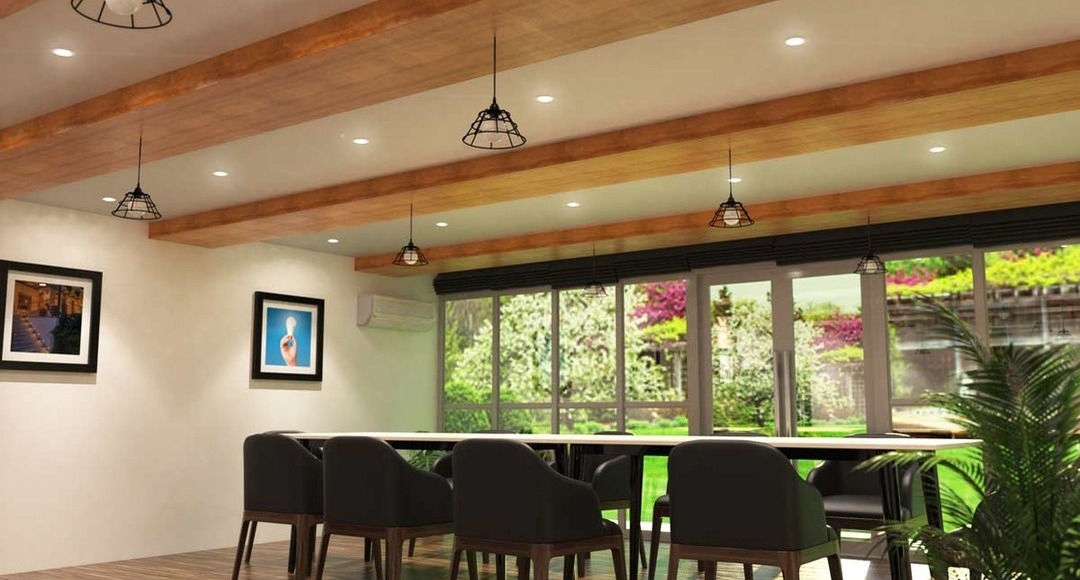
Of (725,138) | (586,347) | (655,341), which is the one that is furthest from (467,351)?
(725,138)

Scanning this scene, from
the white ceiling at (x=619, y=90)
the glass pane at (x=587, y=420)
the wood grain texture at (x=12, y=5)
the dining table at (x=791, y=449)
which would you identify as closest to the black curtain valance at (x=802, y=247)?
the white ceiling at (x=619, y=90)

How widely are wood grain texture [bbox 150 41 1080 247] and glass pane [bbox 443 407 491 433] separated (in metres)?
3.28

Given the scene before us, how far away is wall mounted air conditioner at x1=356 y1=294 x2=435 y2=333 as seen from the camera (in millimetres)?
9266

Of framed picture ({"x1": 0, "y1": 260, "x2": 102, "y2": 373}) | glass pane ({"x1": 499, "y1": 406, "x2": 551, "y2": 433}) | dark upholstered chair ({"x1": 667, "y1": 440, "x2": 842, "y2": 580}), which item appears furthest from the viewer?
glass pane ({"x1": 499, "y1": 406, "x2": 551, "y2": 433})

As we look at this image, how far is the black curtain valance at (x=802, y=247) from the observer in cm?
687

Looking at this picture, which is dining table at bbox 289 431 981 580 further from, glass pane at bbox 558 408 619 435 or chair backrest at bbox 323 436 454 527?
glass pane at bbox 558 408 619 435

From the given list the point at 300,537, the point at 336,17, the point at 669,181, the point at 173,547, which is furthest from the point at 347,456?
the point at 173,547

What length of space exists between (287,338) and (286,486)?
126 inches

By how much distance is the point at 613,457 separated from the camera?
6.53 m

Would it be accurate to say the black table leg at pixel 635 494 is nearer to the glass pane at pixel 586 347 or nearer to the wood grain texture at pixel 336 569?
the wood grain texture at pixel 336 569

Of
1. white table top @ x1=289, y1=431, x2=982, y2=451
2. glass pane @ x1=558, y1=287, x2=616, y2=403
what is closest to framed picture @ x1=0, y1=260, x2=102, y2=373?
white table top @ x1=289, y1=431, x2=982, y2=451

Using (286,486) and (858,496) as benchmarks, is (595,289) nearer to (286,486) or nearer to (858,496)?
(858,496)

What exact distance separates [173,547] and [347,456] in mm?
3290

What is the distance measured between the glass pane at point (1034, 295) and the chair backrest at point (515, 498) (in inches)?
162
